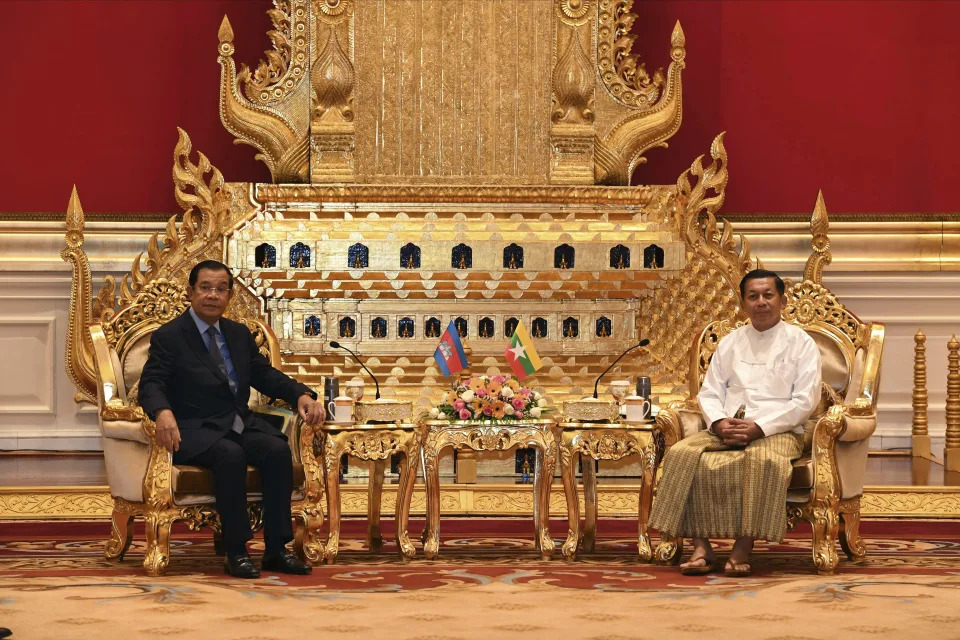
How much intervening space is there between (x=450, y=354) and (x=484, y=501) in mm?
744

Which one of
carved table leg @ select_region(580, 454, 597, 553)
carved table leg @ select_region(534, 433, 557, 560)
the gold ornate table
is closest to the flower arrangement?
the gold ornate table

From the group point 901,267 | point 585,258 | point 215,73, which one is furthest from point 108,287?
point 901,267

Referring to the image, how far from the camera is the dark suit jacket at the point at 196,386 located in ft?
16.7

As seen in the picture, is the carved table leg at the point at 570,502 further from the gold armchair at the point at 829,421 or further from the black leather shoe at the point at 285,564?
the black leather shoe at the point at 285,564

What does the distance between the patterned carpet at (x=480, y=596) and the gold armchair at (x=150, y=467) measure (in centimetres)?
16

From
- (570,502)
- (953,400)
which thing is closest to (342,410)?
(570,502)

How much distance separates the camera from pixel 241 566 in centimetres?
484

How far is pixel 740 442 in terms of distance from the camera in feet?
16.9

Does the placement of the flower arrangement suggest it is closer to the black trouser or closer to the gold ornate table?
A: the gold ornate table

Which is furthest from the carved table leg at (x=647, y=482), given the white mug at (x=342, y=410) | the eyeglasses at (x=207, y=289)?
the eyeglasses at (x=207, y=289)

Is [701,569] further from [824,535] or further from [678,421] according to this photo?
[678,421]

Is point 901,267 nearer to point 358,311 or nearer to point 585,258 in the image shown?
point 585,258

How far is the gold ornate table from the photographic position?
529 centimetres

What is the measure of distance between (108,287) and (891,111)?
14.9ft
